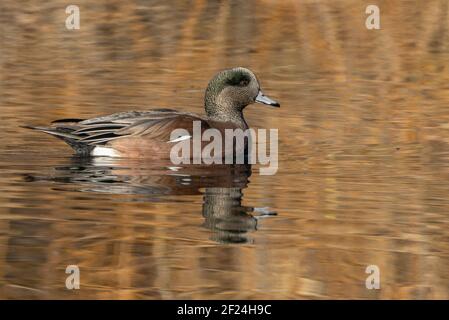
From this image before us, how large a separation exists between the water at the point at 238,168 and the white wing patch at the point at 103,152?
6.4 inches

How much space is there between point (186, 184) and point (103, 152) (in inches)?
50.6

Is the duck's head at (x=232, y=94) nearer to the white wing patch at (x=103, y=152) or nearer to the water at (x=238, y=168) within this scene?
the water at (x=238, y=168)

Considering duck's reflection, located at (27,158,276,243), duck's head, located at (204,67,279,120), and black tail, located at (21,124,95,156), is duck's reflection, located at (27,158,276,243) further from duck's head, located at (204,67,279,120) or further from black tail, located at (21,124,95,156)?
duck's head, located at (204,67,279,120)

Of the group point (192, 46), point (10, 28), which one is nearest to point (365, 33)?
point (192, 46)

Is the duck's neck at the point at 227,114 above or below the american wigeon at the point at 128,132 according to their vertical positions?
above

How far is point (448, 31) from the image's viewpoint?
14227 mm

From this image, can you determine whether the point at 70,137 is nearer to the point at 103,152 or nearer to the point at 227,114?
the point at 103,152

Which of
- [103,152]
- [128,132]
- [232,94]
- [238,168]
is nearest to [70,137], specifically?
[103,152]

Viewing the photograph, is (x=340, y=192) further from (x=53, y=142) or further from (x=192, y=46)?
(x=192, y=46)

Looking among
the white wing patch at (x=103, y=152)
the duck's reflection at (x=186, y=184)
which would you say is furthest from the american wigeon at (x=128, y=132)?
the duck's reflection at (x=186, y=184)

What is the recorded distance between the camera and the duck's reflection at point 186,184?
23.1 feet

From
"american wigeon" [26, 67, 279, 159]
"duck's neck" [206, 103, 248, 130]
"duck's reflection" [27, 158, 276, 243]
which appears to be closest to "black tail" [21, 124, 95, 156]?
"american wigeon" [26, 67, 279, 159]

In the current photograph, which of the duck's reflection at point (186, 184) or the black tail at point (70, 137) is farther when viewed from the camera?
the black tail at point (70, 137)

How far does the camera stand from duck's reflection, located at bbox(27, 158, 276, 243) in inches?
277
